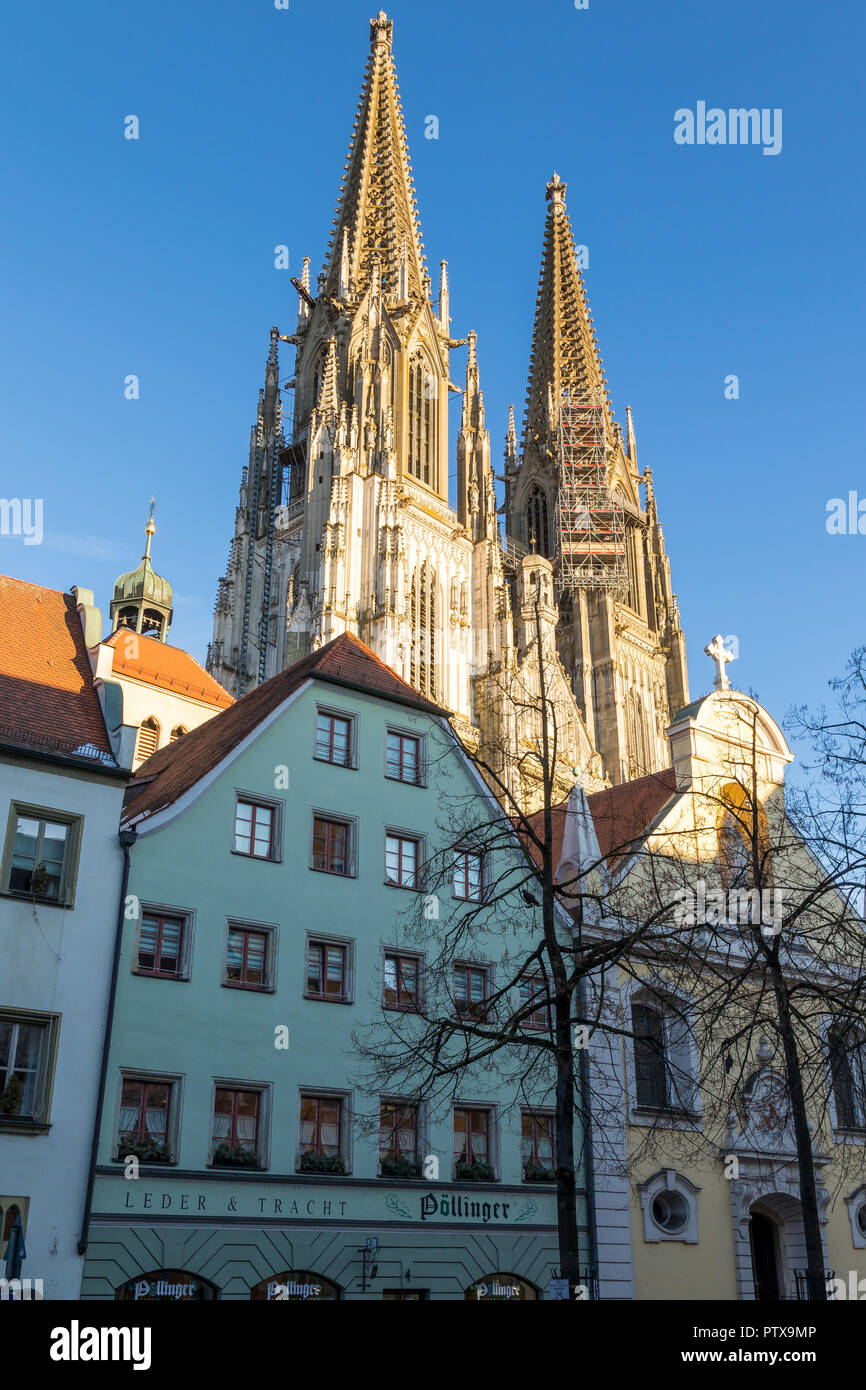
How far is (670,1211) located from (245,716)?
38.1 ft

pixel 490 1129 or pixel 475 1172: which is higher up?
pixel 490 1129

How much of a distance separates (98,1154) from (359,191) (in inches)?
2930

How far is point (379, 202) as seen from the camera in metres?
81.4

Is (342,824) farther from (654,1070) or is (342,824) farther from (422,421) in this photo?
(422,421)

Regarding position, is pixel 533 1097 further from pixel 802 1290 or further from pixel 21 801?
pixel 21 801

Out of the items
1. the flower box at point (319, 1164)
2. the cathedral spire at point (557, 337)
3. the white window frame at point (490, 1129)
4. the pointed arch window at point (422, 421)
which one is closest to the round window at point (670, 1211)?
the white window frame at point (490, 1129)

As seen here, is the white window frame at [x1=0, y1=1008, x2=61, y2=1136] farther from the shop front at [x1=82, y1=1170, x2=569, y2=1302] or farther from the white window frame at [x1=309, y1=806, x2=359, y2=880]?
the white window frame at [x1=309, y1=806, x2=359, y2=880]

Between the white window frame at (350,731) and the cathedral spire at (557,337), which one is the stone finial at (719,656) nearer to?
the white window frame at (350,731)

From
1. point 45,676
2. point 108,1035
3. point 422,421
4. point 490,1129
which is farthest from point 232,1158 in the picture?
point 422,421

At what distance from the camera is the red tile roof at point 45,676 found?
19.2 meters

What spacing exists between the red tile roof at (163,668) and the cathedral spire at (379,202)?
34.6 m

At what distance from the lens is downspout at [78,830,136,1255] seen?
645 inches

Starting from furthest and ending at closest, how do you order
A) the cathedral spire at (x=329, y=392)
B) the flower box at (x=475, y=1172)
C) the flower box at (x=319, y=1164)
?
the cathedral spire at (x=329, y=392) → the flower box at (x=475, y=1172) → the flower box at (x=319, y=1164)

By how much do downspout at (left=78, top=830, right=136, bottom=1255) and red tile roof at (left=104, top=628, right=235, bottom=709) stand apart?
2488 centimetres
